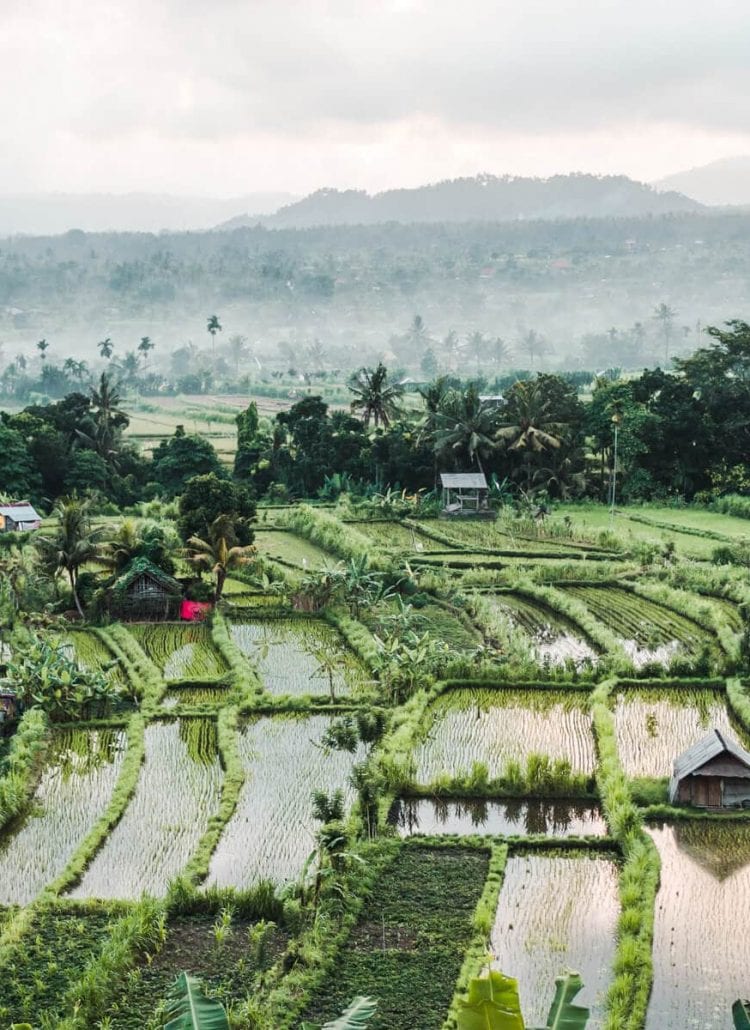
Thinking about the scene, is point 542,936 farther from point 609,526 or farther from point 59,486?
point 59,486

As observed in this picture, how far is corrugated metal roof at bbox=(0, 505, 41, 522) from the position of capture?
103 feet

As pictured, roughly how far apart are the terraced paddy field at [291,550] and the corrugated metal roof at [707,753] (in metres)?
11.9

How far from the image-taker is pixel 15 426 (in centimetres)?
3569

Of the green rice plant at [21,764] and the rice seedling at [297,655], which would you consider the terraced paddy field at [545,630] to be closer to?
the rice seedling at [297,655]

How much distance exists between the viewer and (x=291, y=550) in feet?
96.2

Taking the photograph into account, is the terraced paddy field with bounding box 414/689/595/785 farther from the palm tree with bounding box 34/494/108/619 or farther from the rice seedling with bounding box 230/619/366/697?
the palm tree with bounding box 34/494/108/619

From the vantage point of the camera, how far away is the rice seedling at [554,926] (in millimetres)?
10859

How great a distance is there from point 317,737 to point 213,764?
63.7 inches

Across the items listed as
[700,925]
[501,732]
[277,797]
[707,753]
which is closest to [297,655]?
[501,732]

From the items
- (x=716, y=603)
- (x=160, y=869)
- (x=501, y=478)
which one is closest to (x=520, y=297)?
(x=501, y=478)

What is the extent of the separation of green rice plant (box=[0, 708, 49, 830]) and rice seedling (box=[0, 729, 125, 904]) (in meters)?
0.13

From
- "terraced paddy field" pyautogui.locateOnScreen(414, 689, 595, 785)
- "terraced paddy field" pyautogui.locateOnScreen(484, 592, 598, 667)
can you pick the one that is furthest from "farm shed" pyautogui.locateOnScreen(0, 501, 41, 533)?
"terraced paddy field" pyautogui.locateOnScreen(414, 689, 595, 785)

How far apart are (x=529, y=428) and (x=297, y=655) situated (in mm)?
15563

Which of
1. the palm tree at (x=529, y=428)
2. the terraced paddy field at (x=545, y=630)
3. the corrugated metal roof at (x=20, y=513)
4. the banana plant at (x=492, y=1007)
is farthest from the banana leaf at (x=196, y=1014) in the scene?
the palm tree at (x=529, y=428)
